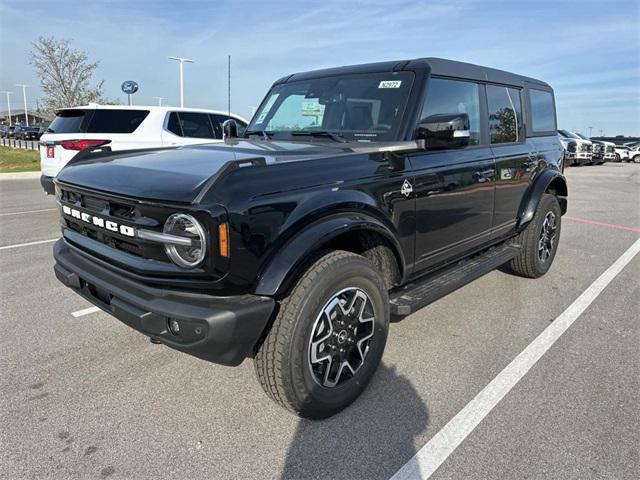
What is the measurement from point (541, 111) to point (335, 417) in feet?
13.7

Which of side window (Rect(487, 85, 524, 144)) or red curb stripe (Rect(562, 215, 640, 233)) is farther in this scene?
red curb stripe (Rect(562, 215, 640, 233))

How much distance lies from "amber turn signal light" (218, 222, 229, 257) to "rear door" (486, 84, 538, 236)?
2.79m

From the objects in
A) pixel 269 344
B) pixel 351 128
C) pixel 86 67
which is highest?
pixel 86 67

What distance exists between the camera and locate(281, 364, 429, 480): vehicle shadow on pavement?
2258 millimetres

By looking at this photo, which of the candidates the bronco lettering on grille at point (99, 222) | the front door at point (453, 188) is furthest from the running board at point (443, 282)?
the bronco lettering on grille at point (99, 222)

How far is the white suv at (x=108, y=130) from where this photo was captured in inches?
319

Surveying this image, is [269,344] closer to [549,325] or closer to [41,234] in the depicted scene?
[549,325]

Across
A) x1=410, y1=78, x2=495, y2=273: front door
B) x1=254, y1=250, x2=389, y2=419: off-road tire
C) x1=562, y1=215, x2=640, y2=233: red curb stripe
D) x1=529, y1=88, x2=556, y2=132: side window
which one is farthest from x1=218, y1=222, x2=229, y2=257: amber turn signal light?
x1=562, y1=215, x2=640, y2=233: red curb stripe

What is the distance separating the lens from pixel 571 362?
10.9 ft

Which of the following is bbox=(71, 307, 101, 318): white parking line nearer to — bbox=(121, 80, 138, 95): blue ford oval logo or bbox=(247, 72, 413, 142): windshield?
bbox=(247, 72, 413, 142): windshield

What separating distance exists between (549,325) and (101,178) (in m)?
3.54

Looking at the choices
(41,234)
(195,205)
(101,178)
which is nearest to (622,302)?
(195,205)

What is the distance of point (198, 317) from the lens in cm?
212

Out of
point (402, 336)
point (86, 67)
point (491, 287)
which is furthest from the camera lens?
point (86, 67)
